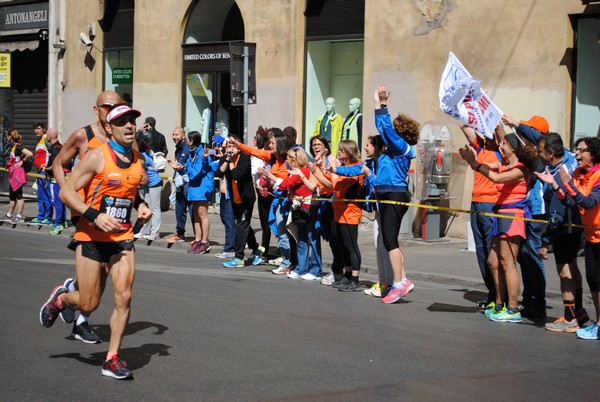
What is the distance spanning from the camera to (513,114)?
55.1ft

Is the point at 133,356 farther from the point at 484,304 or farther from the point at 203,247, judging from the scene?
the point at 203,247

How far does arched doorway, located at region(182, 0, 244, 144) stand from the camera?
895 inches

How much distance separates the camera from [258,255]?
14.7 metres

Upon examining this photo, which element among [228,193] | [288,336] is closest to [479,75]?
[228,193]

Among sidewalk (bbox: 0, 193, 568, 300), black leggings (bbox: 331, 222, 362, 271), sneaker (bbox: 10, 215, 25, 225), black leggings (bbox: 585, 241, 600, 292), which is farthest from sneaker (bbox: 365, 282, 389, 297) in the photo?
sneaker (bbox: 10, 215, 25, 225)

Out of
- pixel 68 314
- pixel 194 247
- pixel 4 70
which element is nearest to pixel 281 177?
pixel 194 247

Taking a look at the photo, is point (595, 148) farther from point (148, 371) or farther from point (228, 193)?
point (228, 193)

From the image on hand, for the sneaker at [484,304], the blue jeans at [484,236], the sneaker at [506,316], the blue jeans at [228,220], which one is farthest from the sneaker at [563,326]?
the blue jeans at [228,220]

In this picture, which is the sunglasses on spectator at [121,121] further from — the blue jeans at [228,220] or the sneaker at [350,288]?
the blue jeans at [228,220]

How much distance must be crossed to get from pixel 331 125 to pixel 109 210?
42.5ft

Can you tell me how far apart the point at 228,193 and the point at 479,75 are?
17.1 feet

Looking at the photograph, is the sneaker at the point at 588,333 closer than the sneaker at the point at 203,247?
Yes

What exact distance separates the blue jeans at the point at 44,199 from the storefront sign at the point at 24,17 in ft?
31.6

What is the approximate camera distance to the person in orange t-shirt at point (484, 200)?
34.0ft
